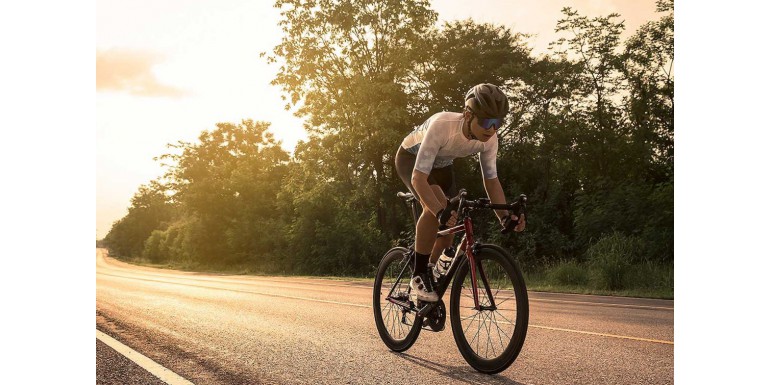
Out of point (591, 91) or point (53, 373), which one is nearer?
point (53, 373)

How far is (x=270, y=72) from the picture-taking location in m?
25.9

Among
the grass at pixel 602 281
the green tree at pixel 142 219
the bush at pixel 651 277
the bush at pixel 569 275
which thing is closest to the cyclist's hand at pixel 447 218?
the grass at pixel 602 281

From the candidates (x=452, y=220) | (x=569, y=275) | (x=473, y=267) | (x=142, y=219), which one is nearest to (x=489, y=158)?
(x=452, y=220)

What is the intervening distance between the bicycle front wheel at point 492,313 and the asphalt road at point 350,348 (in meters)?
0.14

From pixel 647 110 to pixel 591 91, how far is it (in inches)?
162

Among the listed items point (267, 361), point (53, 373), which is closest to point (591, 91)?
point (267, 361)

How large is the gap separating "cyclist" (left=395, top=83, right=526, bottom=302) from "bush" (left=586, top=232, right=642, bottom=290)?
898cm

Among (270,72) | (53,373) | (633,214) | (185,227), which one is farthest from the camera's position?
(185,227)

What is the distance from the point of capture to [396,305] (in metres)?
5.51

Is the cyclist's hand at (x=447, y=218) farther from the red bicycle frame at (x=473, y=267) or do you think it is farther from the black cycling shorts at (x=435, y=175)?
the black cycling shorts at (x=435, y=175)

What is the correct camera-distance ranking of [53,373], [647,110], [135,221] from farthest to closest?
[135,221]
[647,110]
[53,373]

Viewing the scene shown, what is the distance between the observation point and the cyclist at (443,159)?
4301mm
